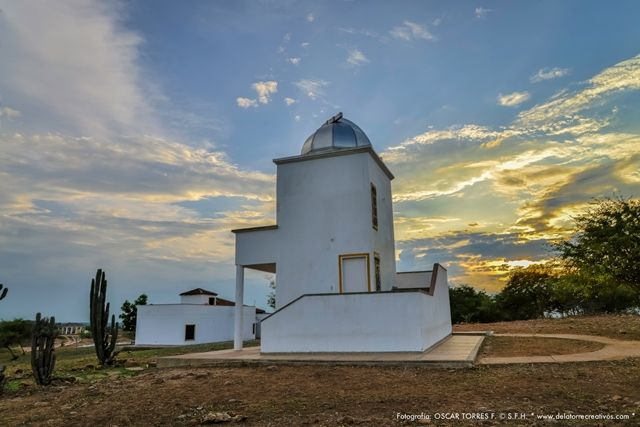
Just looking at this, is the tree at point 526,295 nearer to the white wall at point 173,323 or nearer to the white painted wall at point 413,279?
the white painted wall at point 413,279

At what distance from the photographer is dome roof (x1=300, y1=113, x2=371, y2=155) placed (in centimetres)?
1509

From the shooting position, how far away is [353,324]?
10.7m

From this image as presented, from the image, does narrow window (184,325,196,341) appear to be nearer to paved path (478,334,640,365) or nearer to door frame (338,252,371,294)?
door frame (338,252,371,294)

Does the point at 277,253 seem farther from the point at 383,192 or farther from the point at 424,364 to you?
the point at 424,364

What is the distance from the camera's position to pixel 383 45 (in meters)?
12.6

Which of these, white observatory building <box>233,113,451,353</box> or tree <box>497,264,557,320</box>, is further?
tree <box>497,264,557,320</box>

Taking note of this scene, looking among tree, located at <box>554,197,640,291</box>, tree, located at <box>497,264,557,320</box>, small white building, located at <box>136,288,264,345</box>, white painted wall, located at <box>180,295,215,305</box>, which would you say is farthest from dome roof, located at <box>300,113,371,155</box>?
tree, located at <box>497,264,557,320</box>

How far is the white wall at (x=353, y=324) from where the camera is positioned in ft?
33.8

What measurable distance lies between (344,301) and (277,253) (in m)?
3.76

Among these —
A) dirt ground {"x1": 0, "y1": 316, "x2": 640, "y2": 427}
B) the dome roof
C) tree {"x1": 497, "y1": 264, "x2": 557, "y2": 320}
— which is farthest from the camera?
tree {"x1": 497, "y1": 264, "x2": 557, "y2": 320}

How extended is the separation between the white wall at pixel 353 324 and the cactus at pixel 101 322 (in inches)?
288

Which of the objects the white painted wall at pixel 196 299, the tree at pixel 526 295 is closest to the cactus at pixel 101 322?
the white painted wall at pixel 196 299

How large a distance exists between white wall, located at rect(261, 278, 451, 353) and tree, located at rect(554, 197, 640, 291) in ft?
23.6

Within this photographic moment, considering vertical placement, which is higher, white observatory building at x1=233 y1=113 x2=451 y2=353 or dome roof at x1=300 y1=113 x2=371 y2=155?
dome roof at x1=300 y1=113 x2=371 y2=155
